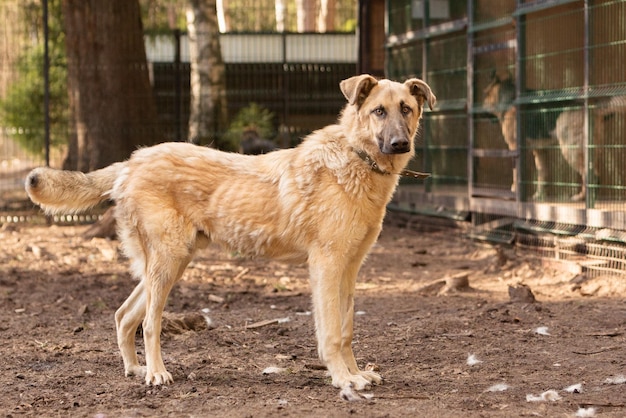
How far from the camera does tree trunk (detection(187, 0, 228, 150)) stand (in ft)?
49.2

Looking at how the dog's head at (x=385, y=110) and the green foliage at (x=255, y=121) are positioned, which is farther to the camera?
the green foliage at (x=255, y=121)

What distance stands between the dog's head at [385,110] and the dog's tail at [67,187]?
5.21 feet

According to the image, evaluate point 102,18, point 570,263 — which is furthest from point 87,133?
point 570,263

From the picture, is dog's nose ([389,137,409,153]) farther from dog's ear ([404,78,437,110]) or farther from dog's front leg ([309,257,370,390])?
dog's front leg ([309,257,370,390])

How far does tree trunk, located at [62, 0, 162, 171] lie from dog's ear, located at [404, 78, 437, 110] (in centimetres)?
903

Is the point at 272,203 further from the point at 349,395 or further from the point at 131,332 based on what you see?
the point at 349,395

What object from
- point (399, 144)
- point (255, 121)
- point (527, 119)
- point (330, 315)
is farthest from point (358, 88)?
point (255, 121)

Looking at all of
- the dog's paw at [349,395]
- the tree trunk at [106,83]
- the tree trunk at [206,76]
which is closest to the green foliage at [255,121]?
the tree trunk at [206,76]

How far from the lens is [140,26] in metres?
15.2

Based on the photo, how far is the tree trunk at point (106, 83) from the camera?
48.4 feet

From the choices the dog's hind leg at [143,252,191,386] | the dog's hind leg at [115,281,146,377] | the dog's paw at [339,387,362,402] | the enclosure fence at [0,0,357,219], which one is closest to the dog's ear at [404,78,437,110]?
the dog's hind leg at [143,252,191,386]

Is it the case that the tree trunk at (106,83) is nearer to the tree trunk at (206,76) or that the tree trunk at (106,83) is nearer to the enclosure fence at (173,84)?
the enclosure fence at (173,84)

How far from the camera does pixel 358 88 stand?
19.8 ft

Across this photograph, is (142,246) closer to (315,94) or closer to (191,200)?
(191,200)
